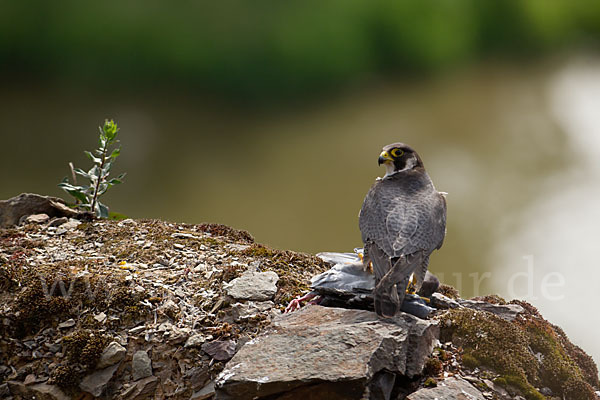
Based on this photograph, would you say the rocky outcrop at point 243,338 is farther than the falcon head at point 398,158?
No

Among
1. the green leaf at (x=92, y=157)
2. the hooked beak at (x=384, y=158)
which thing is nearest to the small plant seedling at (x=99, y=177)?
the green leaf at (x=92, y=157)

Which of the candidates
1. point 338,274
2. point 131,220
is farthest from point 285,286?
point 131,220

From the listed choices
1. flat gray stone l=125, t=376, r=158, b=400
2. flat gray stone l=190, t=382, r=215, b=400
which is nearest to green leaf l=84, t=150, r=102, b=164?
flat gray stone l=125, t=376, r=158, b=400

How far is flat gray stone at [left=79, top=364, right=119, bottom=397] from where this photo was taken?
245cm

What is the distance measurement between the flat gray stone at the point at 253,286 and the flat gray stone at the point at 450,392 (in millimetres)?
795

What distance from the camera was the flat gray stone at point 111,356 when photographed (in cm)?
250

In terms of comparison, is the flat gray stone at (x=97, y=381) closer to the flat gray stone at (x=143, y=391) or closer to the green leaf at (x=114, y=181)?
the flat gray stone at (x=143, y=391)

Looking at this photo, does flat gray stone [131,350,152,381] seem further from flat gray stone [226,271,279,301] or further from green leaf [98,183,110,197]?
green leaf [98,183,110,197]

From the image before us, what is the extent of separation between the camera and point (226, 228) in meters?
3.65

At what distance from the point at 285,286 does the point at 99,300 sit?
2.55ft

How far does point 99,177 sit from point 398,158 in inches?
72.2

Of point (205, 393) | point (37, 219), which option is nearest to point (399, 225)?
point (205, 393)

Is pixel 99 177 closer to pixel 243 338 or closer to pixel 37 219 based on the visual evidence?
pixel 37 219

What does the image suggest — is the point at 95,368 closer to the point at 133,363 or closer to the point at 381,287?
the point at 133,363
